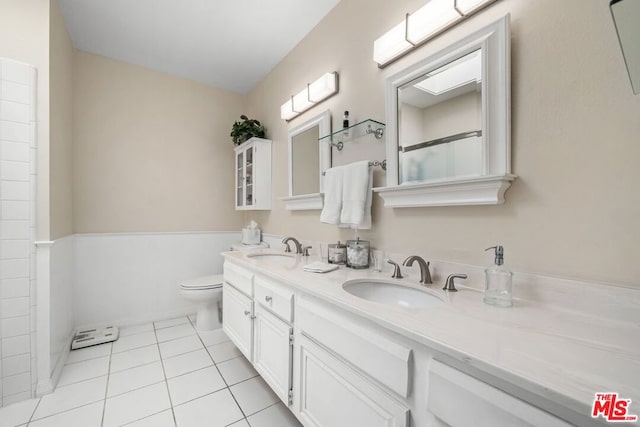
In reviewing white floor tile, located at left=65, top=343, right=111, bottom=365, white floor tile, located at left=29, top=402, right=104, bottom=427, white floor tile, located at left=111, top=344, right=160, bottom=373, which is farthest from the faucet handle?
white floor tile, located at left=65, top=343, right=111, bottom=365

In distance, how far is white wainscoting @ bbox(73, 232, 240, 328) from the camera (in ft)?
7.72

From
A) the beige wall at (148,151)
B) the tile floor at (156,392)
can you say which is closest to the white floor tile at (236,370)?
the tile floor at (156,392)

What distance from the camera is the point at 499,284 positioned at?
2.95ft

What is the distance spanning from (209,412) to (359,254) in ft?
3.87

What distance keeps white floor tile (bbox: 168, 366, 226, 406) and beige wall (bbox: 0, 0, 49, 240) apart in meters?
1.20

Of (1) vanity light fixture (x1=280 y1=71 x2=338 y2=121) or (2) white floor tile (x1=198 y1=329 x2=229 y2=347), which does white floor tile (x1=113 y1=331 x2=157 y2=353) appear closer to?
(2) white floor tile (x1=198 y1=329 x2=229 y2=347)

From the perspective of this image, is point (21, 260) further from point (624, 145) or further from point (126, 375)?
point (624, 145)

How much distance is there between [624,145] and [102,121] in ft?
11.1

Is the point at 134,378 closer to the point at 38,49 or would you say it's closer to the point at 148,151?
the point at 148,151

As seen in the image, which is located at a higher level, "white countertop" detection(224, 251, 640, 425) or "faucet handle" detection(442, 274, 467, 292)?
"faucet handle" detection(442, 274, 467, 292)

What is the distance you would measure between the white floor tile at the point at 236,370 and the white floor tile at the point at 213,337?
0.35 m

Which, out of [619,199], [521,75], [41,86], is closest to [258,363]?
[619,199]

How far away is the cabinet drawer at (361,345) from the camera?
73 centimetres

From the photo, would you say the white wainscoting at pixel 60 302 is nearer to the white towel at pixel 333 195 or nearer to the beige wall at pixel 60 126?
the beige wall at pixel 60 126
